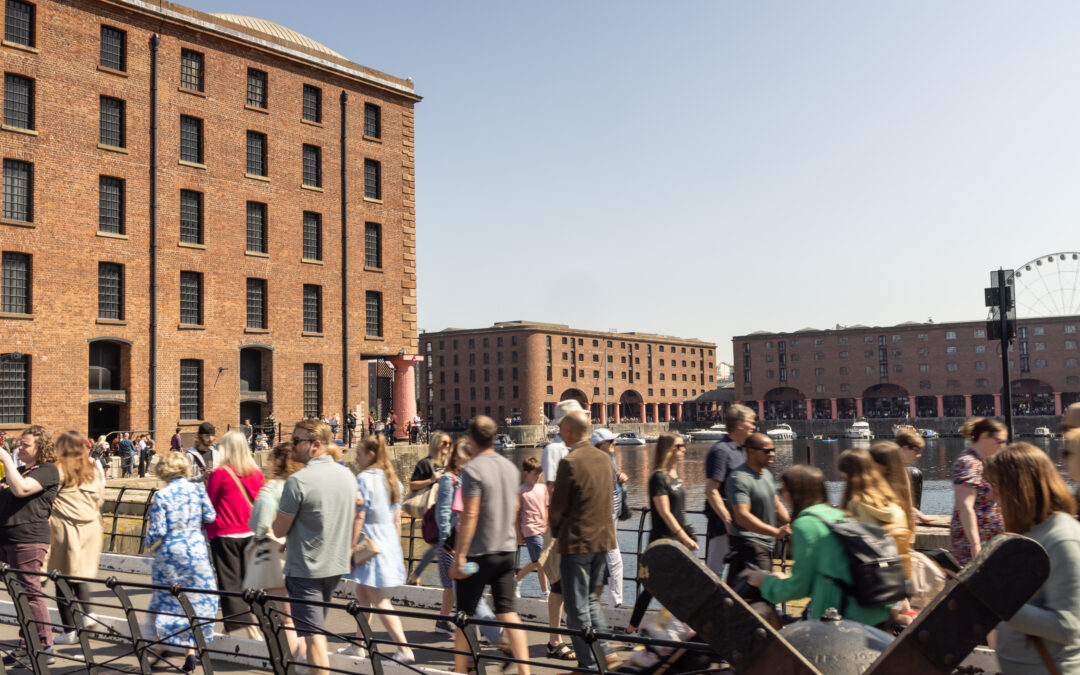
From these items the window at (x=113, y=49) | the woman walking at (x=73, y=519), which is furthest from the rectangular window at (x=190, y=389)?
the woman walking at (x=73, y=519)

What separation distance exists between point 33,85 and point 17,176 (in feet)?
10.6

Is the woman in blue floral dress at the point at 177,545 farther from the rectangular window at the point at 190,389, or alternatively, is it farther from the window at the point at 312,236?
the window at the point at 312,236

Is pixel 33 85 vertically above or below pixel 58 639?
above

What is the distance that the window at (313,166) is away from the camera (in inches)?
1503

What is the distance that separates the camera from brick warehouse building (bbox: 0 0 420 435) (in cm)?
3019

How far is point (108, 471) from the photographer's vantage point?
2936cm

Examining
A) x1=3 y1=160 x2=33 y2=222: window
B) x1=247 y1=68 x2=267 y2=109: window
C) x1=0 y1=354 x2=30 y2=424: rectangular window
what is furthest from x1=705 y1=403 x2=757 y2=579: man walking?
x1=247 y1=68 x2=267 y2=109: window

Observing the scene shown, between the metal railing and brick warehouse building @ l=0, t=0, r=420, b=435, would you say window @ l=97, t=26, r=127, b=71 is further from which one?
the metal railing

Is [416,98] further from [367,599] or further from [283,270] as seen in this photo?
[367,599]

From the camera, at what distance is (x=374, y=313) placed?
40062 millimetres

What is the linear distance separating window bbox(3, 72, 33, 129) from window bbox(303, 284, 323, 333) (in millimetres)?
11977

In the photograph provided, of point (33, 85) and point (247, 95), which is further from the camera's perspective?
point (247, 95)

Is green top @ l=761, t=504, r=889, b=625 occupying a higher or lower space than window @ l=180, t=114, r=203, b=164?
lower

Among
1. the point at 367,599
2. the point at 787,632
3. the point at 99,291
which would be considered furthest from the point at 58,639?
the point at 99,291
